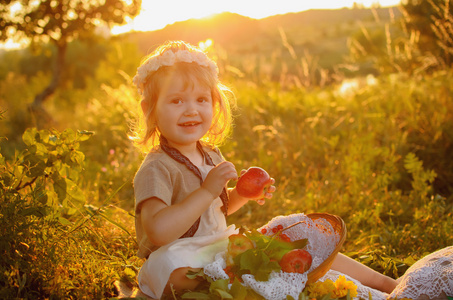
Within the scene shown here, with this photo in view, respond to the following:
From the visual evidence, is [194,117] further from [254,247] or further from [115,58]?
[115,58]

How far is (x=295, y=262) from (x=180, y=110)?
3.07 ft

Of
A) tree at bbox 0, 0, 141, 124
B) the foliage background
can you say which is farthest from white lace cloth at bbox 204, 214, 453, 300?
tree at bbox 0, 0, 141, 124

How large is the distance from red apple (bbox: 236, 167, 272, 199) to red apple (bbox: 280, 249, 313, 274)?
0.37 m

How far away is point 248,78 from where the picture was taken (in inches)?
331

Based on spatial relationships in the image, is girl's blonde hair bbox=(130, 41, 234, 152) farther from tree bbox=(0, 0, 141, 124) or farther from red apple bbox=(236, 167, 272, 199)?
tree bbox=(0, 0, 141, 124)

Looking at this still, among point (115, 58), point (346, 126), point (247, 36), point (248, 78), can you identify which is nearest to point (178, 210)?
point (346, 126)

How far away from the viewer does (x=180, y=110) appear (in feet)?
6.73

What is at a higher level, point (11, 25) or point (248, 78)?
point (11, 25)

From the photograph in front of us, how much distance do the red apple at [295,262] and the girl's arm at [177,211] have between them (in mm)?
458

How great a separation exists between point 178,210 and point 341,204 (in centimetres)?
209

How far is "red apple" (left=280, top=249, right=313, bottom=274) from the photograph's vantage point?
1.88 meters

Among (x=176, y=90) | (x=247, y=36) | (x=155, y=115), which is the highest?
(x=176, y=90)

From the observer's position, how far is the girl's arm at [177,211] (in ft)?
5.90

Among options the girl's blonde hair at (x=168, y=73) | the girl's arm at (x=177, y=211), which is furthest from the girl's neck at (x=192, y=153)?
the girl's arm at (x=177, y=211)
